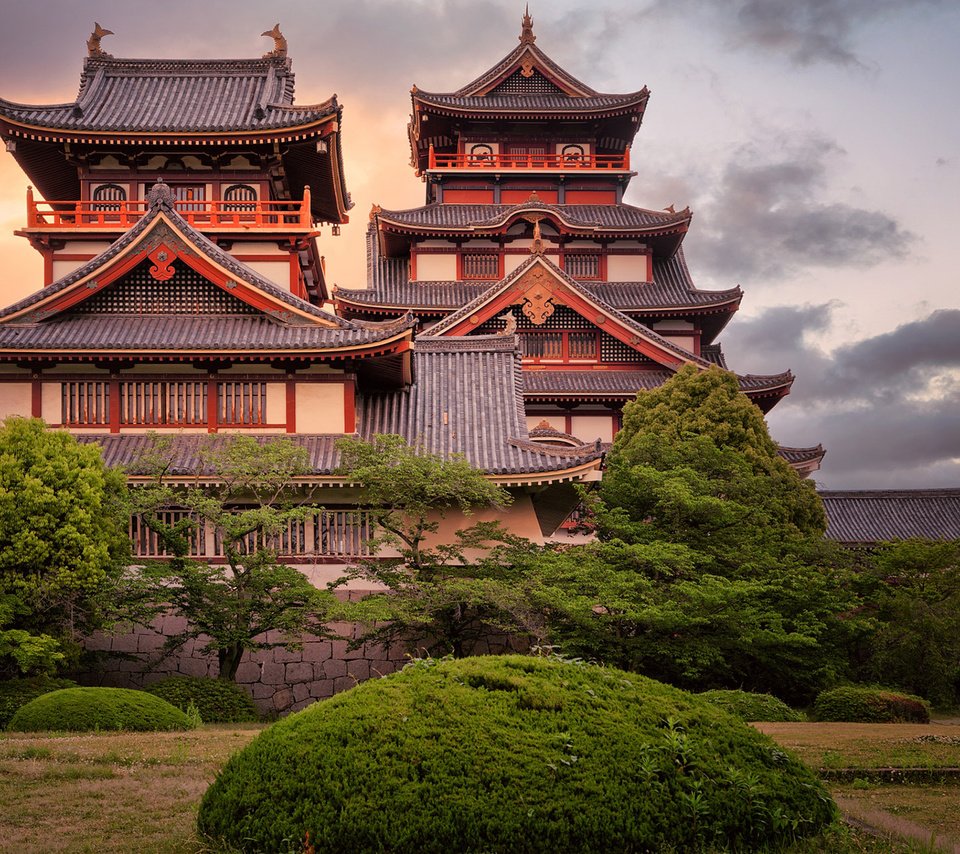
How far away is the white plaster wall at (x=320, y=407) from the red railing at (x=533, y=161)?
24.4m

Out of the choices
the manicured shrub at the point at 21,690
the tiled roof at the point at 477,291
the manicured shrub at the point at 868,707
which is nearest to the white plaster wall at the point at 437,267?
the tiled roof at the point at 477,291

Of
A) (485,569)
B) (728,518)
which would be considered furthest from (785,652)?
(485,569)

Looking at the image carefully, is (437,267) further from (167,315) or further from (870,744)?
(870,744)

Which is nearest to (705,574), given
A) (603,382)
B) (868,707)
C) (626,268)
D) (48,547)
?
(868,707)

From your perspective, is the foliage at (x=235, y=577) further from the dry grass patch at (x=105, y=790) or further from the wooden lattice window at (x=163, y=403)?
the dry grass patch at (x=105, y=790)

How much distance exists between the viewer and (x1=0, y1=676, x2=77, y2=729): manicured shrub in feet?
59.9

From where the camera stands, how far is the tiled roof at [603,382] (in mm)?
38344

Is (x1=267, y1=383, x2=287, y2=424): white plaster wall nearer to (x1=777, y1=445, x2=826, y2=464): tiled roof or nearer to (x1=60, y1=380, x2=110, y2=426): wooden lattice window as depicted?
(x1=60, y1=380, x2=110, y2=426): wooden lattice window

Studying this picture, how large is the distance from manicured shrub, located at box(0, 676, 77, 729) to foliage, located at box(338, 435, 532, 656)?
5369mm

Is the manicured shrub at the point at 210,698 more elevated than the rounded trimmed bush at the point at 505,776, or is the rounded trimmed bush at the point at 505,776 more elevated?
the rounded trimmed bush at the point at 505,776

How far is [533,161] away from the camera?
49.0 m

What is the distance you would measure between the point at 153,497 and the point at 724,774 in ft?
48.0

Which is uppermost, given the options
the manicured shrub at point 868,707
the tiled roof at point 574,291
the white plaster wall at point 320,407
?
the tiled roof at point 574,291

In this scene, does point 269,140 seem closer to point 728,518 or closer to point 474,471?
point 474,471
